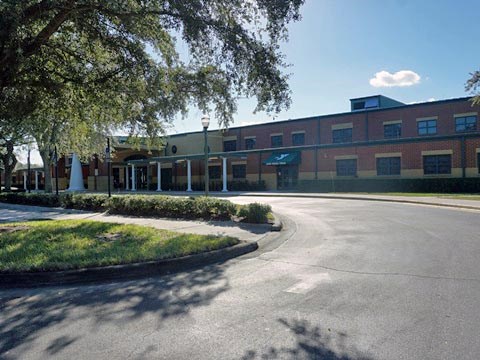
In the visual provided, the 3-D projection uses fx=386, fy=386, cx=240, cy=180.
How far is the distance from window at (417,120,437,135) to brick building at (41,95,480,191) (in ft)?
0.11

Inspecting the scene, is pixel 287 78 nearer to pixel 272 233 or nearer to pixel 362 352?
pixel 272 233

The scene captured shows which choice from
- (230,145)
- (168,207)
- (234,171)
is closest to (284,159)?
(234,171)

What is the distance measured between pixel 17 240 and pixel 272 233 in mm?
6351

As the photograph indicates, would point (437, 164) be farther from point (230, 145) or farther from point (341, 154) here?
point (230, 145)

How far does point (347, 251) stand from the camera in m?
8.23

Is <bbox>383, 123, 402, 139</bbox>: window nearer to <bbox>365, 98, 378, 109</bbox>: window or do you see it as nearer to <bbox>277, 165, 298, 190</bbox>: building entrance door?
<bbox>365, 98, 378, 109</bbox>: window

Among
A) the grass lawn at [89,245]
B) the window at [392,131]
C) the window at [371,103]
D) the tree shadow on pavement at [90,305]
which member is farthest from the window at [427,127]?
the tree shadow on pavement at [90,305]

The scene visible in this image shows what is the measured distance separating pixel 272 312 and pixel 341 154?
3124cm

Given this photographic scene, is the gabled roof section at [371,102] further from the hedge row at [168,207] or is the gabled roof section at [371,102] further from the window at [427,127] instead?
the hedge row at [168,207]

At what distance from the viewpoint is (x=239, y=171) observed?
42156mm

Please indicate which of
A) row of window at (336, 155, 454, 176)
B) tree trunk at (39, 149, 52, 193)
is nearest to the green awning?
row of window at (336, 155, 454, 176)

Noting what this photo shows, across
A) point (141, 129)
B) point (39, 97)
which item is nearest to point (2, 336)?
point (39, 97)

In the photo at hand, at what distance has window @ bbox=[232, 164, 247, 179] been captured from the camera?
4159 cm

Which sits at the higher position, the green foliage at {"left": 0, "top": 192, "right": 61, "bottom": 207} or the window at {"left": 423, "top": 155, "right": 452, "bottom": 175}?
the window at {"left": 423, "top": 155, "right": 452, "bottom": 175}
